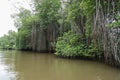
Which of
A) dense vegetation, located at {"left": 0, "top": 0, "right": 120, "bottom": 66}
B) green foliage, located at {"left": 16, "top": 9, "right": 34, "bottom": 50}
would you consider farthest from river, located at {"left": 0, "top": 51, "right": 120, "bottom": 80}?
green foliage, located at {"left": 16, "top": 9, "right": 34, "bottom": 50}

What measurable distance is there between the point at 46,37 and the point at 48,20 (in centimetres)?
207

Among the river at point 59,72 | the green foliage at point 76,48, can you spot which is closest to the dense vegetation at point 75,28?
the green foliage at point 76,48

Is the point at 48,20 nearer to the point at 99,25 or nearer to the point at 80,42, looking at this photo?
the point at 80,42

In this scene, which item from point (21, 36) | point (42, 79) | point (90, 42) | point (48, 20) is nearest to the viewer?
point (42, 79)

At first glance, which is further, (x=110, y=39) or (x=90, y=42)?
(x=90, y=42)

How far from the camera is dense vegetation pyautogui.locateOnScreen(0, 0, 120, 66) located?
23.0 feet

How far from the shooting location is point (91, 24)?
9.15 m

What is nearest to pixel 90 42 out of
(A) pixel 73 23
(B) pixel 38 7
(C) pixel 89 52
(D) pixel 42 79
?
(C) pixel 89 52

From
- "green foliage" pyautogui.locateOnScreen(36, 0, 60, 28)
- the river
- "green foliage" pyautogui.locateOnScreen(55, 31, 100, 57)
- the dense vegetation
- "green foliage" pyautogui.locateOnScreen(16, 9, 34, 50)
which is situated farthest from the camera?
"green foliage" pyautogui.locateOnScreen(16, 9, 34, 50)

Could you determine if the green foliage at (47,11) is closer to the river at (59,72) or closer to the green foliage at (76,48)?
the green foliage at (76,48)

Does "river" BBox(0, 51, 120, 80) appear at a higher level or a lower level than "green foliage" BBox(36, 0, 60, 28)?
lower

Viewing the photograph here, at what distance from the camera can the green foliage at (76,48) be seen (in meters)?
9.36

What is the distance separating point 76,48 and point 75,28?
1.82 metres

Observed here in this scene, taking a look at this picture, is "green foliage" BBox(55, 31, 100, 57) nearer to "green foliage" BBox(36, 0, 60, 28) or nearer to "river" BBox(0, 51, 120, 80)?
"river" BBox(0, 51, 120, 80)
